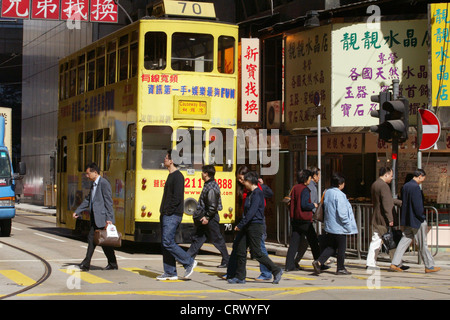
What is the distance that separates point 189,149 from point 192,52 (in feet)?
6.76

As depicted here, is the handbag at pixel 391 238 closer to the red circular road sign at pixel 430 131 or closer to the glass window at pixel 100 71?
the red circular road sign at pixel 430 131

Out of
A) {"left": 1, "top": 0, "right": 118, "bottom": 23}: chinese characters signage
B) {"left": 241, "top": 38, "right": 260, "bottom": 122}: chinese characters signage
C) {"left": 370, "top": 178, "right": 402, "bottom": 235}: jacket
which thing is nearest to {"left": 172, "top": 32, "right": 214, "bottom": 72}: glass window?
{"left": 370, "top": 178, "right": 402, "bottom": 235}: jacket

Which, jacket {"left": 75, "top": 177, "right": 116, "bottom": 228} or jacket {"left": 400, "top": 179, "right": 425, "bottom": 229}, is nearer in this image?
jacket {"left": 75, "top": 177, "right": 116, "bottom": 228}

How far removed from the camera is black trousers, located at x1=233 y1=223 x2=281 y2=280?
12.4m

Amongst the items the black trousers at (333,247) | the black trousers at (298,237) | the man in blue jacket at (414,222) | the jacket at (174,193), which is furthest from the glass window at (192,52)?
the jacket at (174,193)

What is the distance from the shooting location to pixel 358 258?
17.4 m

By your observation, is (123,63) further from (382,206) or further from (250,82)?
(382,206)

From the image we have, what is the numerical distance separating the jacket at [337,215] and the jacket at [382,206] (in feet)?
3.37

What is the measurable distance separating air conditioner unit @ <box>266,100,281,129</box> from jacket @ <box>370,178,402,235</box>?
8.96 m

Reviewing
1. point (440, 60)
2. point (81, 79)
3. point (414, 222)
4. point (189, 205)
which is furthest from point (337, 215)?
point (81, 79)

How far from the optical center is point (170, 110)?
687 inches

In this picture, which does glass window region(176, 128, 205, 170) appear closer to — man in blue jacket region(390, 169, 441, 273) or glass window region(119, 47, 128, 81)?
glass window region(119, 47, 128, 81)
